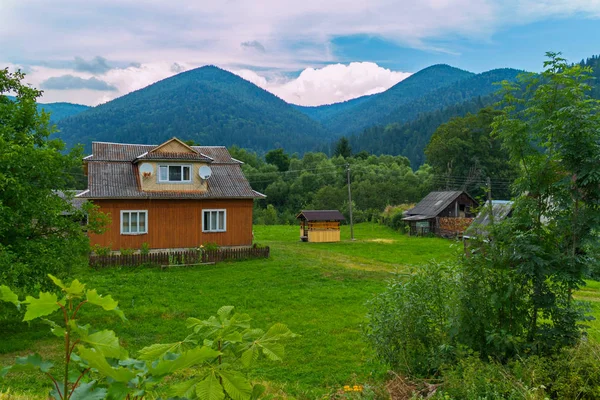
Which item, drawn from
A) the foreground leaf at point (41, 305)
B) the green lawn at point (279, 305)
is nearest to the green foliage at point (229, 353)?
the foreground leaf at point (41, 305)

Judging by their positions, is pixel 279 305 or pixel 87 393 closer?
pixel 87 393

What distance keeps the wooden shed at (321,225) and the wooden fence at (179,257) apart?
982 centimetres

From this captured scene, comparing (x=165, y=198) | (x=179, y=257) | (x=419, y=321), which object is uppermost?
(x=165, y=198)

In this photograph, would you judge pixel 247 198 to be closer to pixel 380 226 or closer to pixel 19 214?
pixel 19 214

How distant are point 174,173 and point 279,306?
12.9 m

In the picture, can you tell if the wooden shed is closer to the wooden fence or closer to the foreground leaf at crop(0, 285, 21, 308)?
the wooden fence

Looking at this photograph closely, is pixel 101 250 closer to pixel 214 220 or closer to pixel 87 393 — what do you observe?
pixel 214 220

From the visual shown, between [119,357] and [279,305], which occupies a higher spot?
→ [119,357]

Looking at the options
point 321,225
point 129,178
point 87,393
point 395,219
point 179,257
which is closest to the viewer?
point 87,393

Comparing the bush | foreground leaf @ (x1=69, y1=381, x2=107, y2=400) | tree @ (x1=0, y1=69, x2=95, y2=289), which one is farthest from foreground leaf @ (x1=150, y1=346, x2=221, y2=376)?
tree @ (x1=0, y1=69, x2=95, y2=289)

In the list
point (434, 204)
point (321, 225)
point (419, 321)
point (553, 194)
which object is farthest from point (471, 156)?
point (419, 321)

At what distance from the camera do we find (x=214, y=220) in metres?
25.6

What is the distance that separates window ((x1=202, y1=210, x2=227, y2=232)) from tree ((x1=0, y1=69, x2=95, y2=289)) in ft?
42.3

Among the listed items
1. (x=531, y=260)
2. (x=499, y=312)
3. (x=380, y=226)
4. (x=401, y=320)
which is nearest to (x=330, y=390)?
(x=401, y=320)
